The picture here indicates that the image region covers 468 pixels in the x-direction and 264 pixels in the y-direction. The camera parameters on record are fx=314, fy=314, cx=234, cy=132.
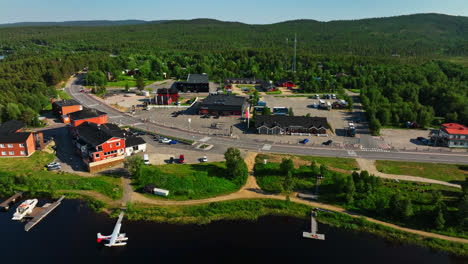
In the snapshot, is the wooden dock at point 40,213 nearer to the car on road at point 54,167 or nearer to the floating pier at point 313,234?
the car on road at point 54,167

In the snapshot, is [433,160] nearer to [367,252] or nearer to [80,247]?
[367,252]

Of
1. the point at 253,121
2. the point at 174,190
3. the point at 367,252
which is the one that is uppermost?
the point at 253,121

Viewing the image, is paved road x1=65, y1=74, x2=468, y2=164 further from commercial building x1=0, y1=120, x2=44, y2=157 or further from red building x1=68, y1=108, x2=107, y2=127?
commercial building x1=0, y1=120, x2=44, y2=157

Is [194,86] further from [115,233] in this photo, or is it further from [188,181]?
[115,233]

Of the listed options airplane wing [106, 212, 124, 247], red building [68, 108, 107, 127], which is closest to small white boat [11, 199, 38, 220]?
airplane wing [106, 212, 124, 247]

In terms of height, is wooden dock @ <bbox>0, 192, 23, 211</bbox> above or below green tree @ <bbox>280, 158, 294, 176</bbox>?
below

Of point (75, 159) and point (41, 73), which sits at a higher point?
point (41, 73)

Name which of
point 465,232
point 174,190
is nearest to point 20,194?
point 174,190
